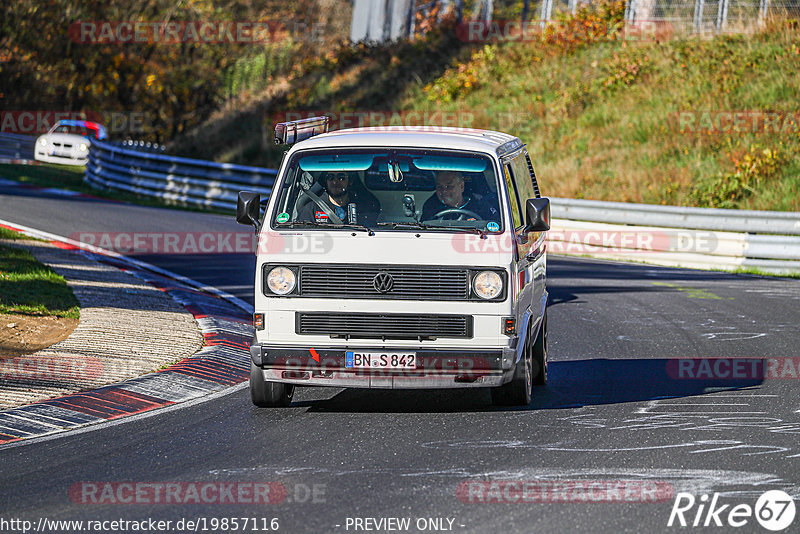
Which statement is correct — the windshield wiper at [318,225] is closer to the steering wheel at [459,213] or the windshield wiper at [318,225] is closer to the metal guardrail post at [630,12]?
the steering wheel at [459,213]

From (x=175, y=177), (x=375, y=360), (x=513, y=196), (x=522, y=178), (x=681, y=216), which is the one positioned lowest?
(x=175, y=177)

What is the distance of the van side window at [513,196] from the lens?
949 cm

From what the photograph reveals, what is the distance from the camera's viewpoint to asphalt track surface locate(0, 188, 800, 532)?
21.5 ft

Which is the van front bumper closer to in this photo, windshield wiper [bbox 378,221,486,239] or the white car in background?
windshield wiper [bbox 378,221,486,239]

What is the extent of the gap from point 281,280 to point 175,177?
72.5 feet

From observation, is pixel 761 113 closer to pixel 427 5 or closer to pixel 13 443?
pixel 427 5

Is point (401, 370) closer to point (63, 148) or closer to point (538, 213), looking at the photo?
point (538, 213)

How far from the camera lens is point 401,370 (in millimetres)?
8734

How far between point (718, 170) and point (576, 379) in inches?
653

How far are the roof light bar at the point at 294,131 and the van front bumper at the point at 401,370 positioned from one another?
2031 mm

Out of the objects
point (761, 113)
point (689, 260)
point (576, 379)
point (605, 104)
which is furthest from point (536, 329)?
point (605, 104)

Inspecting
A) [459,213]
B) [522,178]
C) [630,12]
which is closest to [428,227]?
[459,213]

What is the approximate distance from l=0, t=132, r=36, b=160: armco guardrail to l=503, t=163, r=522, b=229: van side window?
34926mm

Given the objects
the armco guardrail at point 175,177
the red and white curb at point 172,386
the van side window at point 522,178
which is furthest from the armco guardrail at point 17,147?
the van side window at point 522,178
